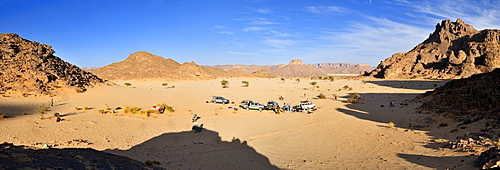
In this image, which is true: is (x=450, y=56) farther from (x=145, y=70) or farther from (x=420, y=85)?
Answer: (x=145, y=70)

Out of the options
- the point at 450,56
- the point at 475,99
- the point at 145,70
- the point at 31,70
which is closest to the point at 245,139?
the point at 475,99

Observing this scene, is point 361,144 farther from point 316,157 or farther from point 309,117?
point 309,117

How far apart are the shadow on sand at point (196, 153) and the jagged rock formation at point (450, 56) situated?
9152 centimetres

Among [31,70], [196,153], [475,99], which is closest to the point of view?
[196,153]

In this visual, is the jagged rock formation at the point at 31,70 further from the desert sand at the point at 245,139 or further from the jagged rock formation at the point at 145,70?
the jagged rock formation at the point at 145,70

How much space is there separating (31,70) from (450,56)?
121435 mm

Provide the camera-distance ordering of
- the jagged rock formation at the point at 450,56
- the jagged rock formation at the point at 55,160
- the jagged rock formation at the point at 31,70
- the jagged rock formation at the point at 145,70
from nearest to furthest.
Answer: the jagged rock formation at the point at 55,160 < the jagged rock formation at the point at 31,70 < the jagged rock formation at the point at 450,56 < the jagged rock formation at the point at 145,70

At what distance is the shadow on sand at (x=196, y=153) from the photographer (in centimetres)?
1023

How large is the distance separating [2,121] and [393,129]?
914 inches

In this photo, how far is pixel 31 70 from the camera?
27.5 m

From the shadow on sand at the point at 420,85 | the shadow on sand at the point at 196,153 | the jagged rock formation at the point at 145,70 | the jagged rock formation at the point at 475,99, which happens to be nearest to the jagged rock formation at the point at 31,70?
the shadow on sand at the point at 196,153

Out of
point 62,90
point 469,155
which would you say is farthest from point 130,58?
point 469,155

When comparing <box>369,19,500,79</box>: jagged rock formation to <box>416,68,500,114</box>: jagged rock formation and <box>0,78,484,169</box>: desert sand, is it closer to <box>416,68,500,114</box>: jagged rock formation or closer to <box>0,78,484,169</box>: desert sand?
<box>416,68,500,114</box>: jagged rock formation

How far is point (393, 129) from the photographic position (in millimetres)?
16844
